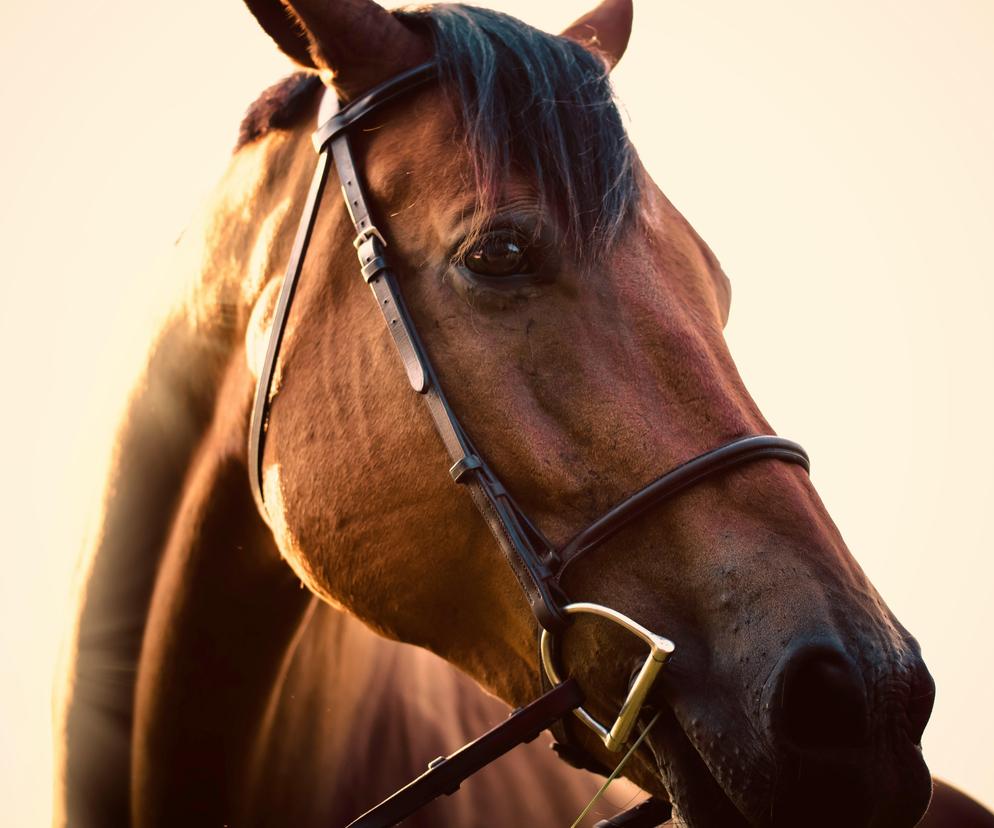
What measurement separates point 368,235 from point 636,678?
1207 mm

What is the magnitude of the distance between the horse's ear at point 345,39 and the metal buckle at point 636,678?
1.48m

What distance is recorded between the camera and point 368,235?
199cm

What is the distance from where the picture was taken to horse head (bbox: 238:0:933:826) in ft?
4.58

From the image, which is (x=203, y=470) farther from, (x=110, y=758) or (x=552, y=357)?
(x=552, y=357)

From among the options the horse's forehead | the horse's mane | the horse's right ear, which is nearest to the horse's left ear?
the horse's mane

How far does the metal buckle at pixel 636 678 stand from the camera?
4.76 feet

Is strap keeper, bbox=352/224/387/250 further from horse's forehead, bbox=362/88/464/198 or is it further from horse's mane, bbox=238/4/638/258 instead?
horse's mane, bbox=238/4/638/258

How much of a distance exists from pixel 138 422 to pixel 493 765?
5.75 ft

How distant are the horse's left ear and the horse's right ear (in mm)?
1219

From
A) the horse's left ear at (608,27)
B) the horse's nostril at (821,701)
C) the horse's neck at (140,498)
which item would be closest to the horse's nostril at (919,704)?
the horse's nostril at (821,701)

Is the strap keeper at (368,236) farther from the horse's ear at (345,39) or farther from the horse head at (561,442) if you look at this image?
the horse's ear at (345,39)

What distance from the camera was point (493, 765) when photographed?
2.98 meters

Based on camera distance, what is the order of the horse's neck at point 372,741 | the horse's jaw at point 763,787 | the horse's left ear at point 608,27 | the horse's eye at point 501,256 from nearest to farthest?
the horse's jaw at point 763,787, the horse's eye at point 501,256, the horse's neck at point 372,741, the horse's left ear at point 608,27

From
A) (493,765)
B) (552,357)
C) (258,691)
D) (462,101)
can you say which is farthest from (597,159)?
(493,765)
